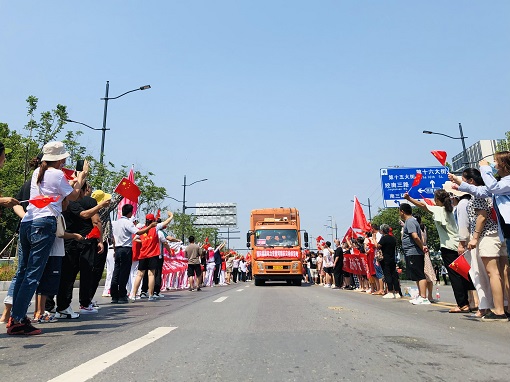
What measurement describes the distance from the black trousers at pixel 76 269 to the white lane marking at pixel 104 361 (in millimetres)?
2356

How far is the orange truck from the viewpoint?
20391mm

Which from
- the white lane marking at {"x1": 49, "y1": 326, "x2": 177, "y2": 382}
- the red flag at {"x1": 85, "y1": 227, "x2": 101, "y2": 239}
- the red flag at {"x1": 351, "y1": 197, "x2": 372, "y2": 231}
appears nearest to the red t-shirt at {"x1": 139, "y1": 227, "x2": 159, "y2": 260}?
the red flag at {"x1": 85, "y1": 227, "x2": 101, "y2": 239}

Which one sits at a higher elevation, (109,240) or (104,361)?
(109,240)

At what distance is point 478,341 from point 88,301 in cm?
577

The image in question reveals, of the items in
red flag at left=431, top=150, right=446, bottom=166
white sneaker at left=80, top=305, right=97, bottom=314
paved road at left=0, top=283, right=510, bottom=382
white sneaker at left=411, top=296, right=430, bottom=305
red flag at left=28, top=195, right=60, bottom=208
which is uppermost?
red flag at left=431, top=150, right=446, bottom=166

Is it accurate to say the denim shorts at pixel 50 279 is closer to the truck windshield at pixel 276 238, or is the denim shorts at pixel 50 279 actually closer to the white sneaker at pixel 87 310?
the white sneaker at pixel 87 310

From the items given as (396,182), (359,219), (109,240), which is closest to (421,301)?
(109,240)

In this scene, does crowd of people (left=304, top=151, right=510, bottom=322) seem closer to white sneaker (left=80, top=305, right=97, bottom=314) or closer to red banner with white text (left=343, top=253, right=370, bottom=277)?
red banner with white text (left=343, top=253, right=370, bottom=277)

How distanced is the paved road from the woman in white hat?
0.26 meters

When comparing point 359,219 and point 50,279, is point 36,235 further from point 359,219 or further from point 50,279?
point 359,219

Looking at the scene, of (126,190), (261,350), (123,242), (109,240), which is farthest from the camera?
(109,240)

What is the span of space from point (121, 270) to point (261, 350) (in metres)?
6.01

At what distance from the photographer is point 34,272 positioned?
486cm

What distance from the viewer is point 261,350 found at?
12.6 feet
